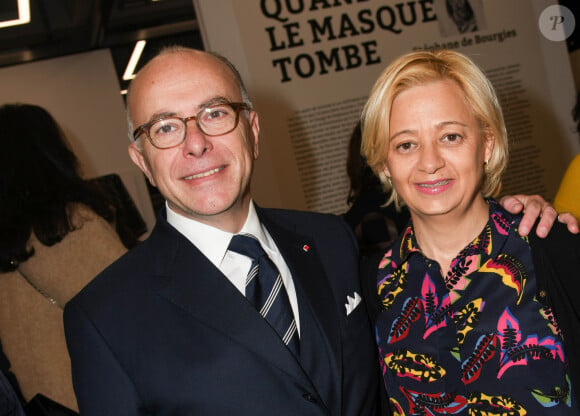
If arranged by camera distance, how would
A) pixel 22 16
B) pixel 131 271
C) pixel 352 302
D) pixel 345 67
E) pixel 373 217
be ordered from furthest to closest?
pixel 22 16, pixel 345 67, pixel 373 217, pixel 352 302, pixel 131 271

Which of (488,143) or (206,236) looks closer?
(206,236)

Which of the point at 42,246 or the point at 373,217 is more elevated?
the point at 42,246

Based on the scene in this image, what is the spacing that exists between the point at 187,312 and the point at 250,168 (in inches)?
19.3

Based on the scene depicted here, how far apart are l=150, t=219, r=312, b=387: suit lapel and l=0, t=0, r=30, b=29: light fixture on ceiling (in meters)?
4.11

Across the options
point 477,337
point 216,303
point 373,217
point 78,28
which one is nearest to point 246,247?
point 216,303

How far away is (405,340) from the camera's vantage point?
1899 mm

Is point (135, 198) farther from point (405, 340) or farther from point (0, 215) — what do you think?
point (405, 340)

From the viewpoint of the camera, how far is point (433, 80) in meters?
1.92

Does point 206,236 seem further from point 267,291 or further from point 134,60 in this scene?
point 134,60

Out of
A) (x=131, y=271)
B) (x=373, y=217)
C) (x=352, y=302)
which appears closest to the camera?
(x=131, y=271)

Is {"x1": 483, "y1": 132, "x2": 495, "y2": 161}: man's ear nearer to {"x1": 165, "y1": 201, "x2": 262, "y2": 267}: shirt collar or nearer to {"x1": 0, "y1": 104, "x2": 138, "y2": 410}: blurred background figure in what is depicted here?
{"x1": 165, "y1": 201, "x2": 262, "y2": 267}: shirt collar

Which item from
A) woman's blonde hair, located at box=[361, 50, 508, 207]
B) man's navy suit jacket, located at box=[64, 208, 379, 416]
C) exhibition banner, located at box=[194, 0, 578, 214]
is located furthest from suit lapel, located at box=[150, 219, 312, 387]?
exhibition banner, located at box=[194, 0, 578, 214]

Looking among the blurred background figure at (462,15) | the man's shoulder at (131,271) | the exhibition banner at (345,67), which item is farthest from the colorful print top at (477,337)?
the blurred background figure at (462,15)

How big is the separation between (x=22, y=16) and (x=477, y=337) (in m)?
4.77
